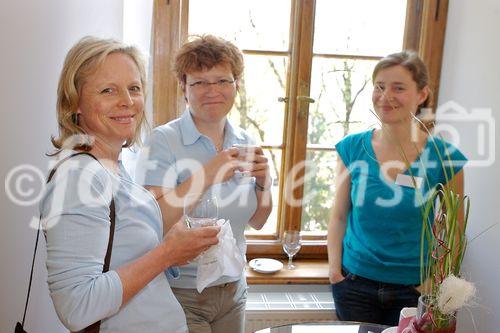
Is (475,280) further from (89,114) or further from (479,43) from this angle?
(89,114)

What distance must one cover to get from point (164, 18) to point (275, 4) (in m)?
0.55

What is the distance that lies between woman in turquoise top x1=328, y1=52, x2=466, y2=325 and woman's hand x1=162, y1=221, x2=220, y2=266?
949 millimetres

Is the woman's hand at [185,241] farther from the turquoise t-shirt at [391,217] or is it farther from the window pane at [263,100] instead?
the window pane at [263,100]

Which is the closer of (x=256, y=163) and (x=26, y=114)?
(x=26, y=114)

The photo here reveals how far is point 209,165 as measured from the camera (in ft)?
5.16

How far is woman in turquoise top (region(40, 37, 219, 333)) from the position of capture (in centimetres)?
101

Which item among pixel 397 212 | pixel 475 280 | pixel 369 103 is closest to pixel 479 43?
pixel 369 103

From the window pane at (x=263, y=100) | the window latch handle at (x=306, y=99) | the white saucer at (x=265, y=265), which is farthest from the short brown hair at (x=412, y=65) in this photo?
the white saucer at (x=265, y=265)

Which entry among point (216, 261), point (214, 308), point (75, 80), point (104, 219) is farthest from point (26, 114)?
point (214, 308)

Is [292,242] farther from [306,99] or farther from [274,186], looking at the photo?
[306,99]

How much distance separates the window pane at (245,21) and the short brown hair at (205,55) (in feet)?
2.24

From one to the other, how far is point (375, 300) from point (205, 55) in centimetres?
116

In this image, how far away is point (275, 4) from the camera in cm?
236

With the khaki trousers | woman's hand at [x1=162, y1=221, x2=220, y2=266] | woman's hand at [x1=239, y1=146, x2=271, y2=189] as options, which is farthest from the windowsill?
woman's hand at [x1=162, y1=221, x2=220, y2=266]
